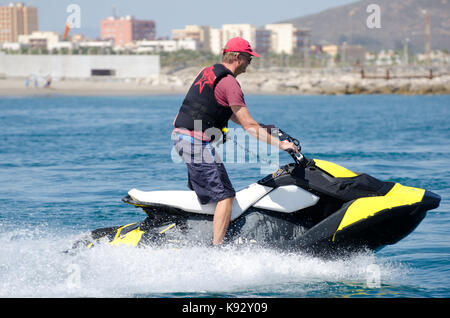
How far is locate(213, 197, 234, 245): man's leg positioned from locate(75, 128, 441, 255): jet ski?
10 cm

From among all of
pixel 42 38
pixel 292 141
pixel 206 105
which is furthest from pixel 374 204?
pixel 42 38

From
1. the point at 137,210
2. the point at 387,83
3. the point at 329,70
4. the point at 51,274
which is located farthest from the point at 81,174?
the point at 329,70

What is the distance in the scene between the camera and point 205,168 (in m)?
5.02

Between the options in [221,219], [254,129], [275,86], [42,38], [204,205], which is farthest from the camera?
[42,38]

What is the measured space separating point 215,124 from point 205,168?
1.11ft

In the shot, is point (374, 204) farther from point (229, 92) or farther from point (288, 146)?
point (229, 92)

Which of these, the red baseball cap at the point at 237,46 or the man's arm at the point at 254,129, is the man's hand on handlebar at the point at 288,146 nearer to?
the man's arm at the point at 254,129

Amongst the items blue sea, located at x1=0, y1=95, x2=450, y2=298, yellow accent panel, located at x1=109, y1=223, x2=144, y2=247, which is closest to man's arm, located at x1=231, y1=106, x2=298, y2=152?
blue sea, located at x1=0, y1=95, x2=450, y2=298

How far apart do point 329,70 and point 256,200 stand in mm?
94358

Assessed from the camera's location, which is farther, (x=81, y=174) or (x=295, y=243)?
(x=81, y=174)

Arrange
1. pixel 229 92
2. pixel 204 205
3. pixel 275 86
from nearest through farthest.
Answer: pixel 229 92
pixel 204 205
pixel 275 86

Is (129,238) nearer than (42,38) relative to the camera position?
Yes

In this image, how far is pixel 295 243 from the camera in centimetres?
518
